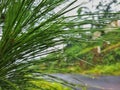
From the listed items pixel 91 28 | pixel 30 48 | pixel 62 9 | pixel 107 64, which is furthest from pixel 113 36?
pixel 107 64

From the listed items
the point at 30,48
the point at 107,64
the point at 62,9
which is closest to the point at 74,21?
the point at 62,9

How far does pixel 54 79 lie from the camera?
5.72 feet

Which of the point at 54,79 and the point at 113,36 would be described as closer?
the point at 113,36

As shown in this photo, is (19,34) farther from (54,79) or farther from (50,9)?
(54,79)

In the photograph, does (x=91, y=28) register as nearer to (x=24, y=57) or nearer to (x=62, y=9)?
(x=62, y=9)

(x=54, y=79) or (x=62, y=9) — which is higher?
(x=62, y=9)

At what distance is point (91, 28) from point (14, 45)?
0.30 m

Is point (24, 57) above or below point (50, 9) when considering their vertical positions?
below

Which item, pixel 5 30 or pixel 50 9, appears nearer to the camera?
pixel 5 30

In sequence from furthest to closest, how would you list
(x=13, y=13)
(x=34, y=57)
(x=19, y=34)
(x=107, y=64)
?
(x=107, y=64) < (x=34, y=57) < (x=19, y=34) < (x=13, y=13)

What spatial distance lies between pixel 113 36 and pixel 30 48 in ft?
1.13

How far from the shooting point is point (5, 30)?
4.92 feet

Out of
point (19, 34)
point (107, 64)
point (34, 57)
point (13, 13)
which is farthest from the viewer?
point (107, 64)

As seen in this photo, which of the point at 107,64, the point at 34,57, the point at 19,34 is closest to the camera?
the point at 19,34
